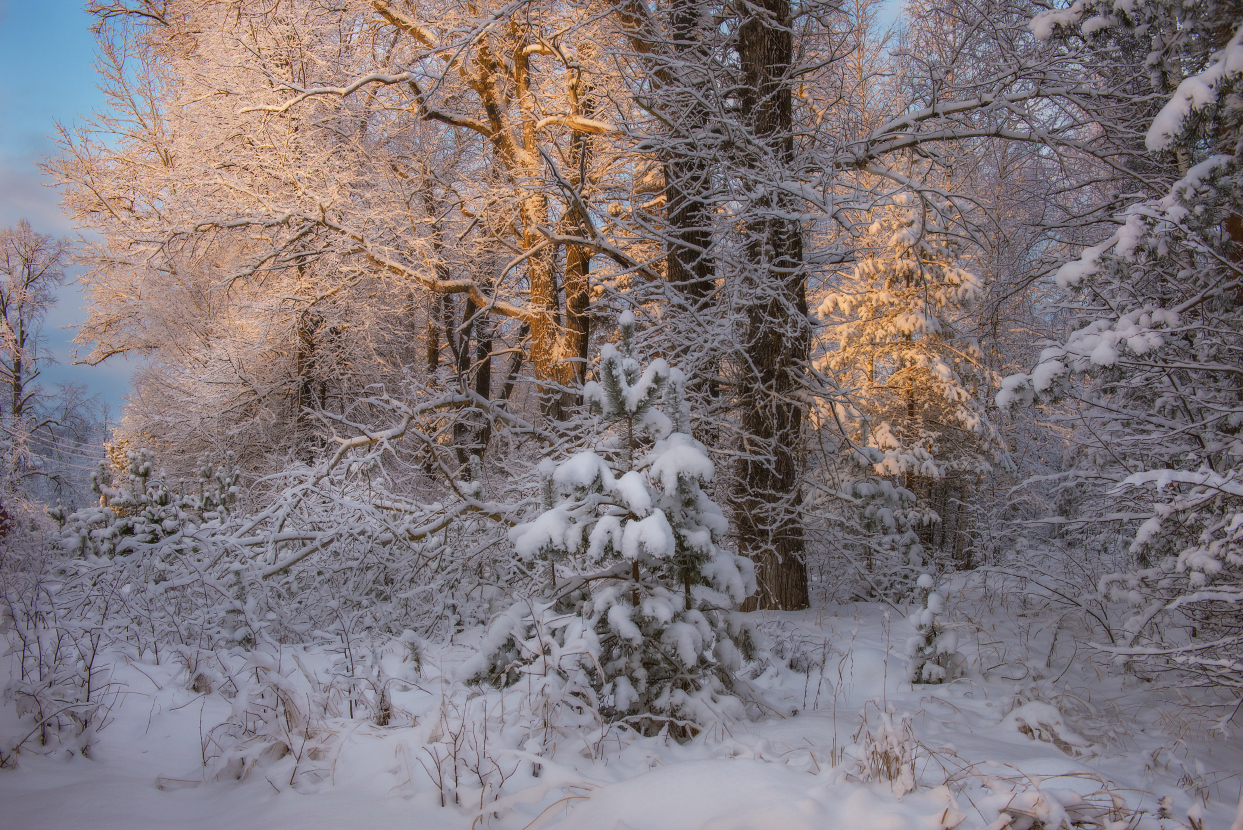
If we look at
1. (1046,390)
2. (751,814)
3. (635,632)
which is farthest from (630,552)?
(1046,390)

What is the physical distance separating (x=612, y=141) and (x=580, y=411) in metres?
4.07

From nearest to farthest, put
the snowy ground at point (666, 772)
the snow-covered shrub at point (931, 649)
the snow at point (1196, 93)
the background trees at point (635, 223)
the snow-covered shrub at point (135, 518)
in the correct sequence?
the snowy ground at point (666, 772)
the snow at point (1196, 93)
the snow-covered shrub at point (931, 649)
the background trees at point (635, 223)
the snow-covered shrub at point (135, 518)

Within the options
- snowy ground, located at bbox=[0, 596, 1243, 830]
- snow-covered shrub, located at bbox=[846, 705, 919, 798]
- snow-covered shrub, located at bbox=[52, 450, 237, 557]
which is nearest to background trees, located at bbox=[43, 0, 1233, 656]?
snow-covered shrub, located at bbox=[52, 450, 237, 557]

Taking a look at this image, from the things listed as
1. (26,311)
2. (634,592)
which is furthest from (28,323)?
(634,592)

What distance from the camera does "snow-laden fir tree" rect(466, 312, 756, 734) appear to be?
311cm

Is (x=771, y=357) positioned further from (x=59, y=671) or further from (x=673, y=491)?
(x=59, y=671)

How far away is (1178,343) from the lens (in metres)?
4.11

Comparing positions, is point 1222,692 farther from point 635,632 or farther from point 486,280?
point 486,280

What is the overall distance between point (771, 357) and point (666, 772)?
4.98 meters

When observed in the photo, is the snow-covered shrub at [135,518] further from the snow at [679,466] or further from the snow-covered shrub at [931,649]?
the snow-covered shrub at [931,649]

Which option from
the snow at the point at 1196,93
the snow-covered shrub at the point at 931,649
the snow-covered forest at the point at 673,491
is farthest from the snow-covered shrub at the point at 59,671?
the snow at the point at 1196,93

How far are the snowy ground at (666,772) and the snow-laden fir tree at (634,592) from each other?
0.70 ft

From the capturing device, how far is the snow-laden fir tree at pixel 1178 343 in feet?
11.7

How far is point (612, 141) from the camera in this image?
8.57m
